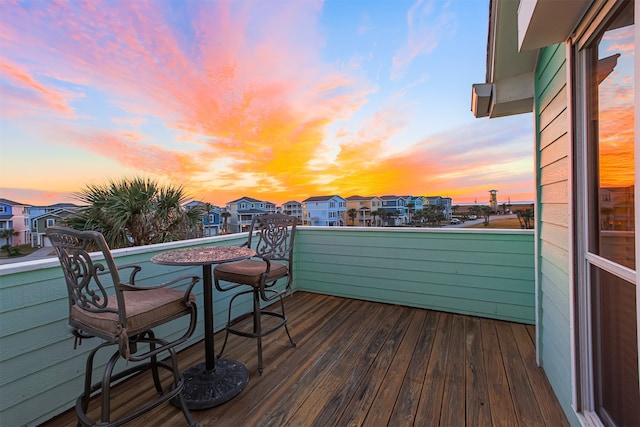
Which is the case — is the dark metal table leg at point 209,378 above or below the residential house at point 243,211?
below

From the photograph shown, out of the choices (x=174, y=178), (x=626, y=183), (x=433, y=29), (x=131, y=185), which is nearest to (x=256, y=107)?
(x=174, y=178)

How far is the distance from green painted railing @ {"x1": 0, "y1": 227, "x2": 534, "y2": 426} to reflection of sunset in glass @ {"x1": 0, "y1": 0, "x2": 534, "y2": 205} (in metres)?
0.75

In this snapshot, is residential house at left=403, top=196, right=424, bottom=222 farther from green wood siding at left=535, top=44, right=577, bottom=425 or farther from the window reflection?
the window reflection

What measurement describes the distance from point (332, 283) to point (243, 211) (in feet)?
5.04

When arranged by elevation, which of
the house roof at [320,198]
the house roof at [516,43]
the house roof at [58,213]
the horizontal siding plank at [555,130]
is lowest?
the house roof at [58,213]

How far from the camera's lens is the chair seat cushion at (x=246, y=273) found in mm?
1938

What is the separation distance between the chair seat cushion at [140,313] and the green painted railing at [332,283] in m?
0.41

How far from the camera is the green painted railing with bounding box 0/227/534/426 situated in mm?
1408

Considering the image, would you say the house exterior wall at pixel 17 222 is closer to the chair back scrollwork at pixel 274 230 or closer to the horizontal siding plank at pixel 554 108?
the chair back scrollwork at pixel 274 230

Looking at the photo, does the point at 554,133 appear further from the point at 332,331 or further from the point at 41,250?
the point at 41,250

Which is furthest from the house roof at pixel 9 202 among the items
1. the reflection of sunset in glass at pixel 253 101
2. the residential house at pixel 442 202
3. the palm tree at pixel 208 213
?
the residential house at pixel 442 202

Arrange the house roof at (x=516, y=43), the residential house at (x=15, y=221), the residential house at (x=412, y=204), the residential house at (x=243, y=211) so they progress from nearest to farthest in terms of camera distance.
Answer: the house roof at (x=516, y=43) < the residential house at (x=15, y=221) < the residential house at (x=243, y=211) < the residential house at (x=412, y=204)

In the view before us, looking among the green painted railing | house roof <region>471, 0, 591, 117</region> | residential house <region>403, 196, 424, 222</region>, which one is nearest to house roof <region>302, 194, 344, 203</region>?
the green painted railing

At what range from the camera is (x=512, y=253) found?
2672mm
